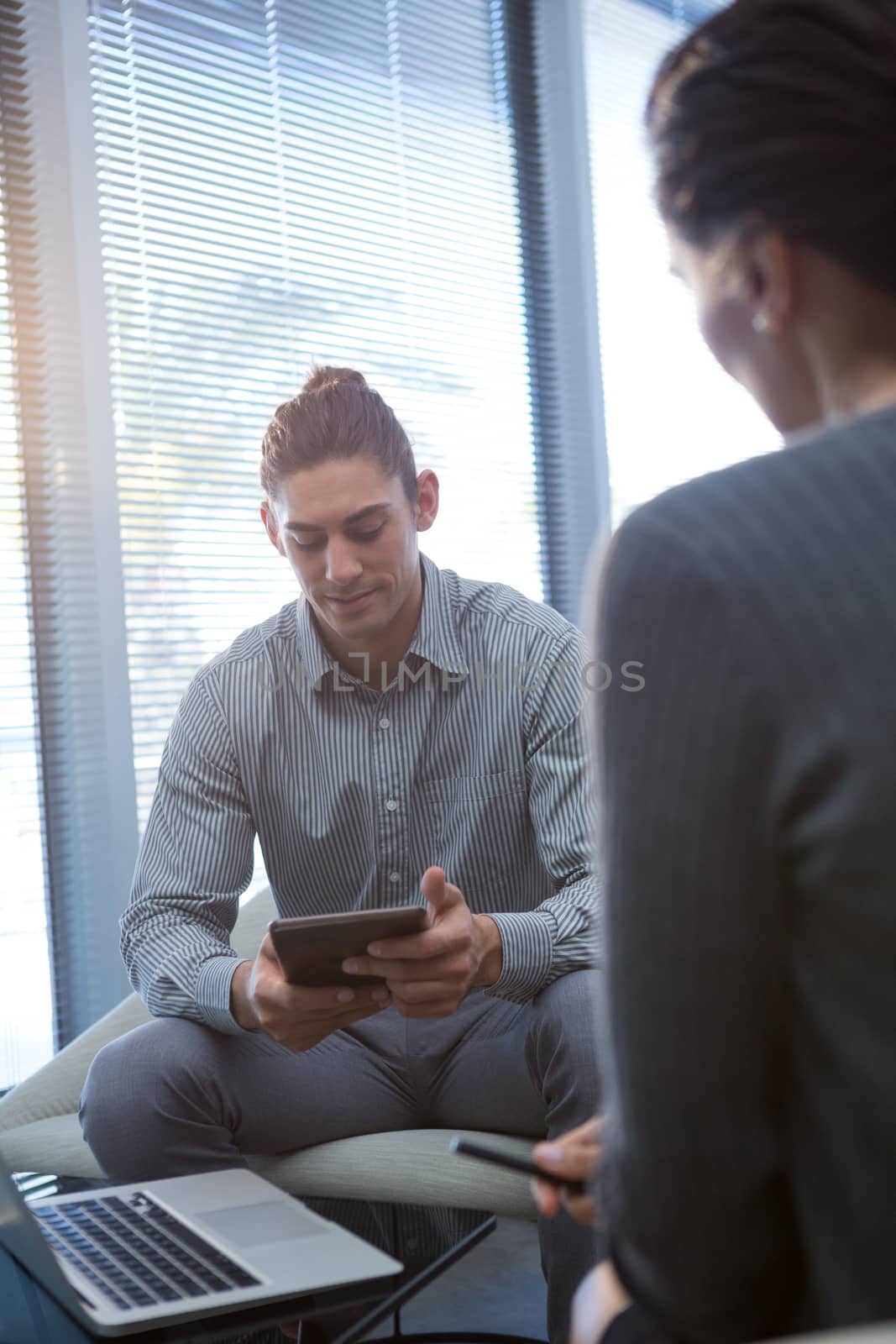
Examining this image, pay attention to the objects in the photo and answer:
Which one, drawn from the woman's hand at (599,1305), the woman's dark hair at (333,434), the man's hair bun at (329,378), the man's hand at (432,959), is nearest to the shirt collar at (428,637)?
Result: the woman's dark hair at (333,434)

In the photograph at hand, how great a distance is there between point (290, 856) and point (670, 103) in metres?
1.38

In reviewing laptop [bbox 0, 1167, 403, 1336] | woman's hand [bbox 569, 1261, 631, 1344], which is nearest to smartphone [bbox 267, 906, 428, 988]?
laptop [bbox 0, 1167, 403, 1336]

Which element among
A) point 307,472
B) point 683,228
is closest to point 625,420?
point 307,472

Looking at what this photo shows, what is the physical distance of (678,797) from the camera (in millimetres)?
543

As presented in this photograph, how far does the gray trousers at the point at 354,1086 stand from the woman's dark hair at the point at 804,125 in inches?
43.0

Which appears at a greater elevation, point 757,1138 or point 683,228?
point 683,228

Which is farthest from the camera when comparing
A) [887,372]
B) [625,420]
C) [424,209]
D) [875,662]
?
[625,420]

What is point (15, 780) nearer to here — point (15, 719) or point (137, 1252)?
point (15, 719)

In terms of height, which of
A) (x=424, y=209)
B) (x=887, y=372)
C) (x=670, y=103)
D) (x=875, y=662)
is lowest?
(x=875, y=662)

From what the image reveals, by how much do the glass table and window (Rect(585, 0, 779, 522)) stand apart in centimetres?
267

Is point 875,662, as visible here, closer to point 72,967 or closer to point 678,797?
point 678,797

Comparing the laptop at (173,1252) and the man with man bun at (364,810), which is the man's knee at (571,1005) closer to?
the man with man bun at (364,810)

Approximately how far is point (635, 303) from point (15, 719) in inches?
88.4

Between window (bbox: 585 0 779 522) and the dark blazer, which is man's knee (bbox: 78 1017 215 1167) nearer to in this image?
the dark blazer
